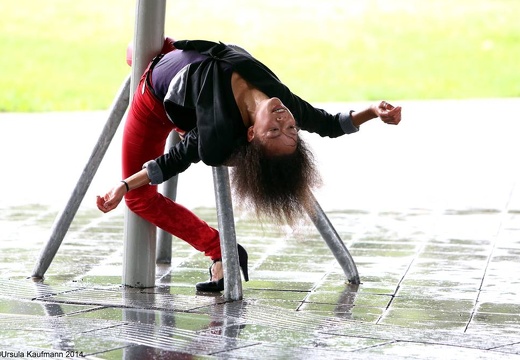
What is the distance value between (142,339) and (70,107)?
47.5 feet

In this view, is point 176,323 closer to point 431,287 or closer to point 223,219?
point 223,219

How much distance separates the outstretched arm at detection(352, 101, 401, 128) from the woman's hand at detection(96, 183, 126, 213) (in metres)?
1.22

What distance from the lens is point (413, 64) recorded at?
70.9 feet

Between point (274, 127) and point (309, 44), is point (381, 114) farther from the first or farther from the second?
point (309, 44)

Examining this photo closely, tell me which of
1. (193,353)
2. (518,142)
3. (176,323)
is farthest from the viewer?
(518,142)

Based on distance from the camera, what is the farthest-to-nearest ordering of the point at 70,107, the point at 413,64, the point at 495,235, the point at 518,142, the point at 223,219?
the point at 413,64 → the point at 70,107 → the point at 518,142 → the point at 495,235 → the point at 223,219

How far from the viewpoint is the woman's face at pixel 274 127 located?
544 centimetres

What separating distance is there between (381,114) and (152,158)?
1290 millimetres

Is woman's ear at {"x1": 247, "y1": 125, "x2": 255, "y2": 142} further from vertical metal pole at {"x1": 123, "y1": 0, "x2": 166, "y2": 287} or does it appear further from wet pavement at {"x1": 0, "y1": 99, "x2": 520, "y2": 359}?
vertical metal pole at {"x1": 123, "y1": 0, "x2": 166, "y2": 287}

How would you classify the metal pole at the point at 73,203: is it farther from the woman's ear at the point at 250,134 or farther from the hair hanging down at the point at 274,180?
the woman's ear at the point at 250,134

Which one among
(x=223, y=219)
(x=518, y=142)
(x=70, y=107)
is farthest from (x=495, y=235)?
(x=70, y=107)

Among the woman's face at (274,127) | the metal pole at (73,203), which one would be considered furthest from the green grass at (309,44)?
the woman's face at (274,127)

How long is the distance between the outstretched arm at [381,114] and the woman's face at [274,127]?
1.50 ft

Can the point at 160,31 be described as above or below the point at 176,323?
above
